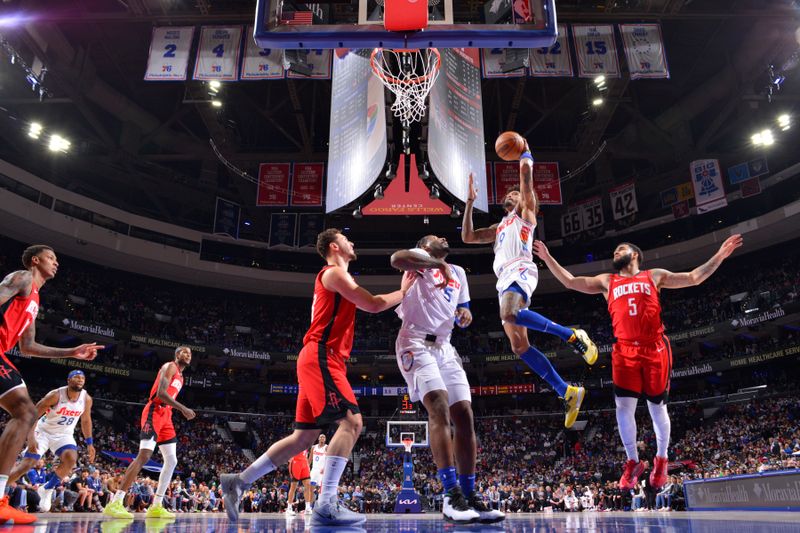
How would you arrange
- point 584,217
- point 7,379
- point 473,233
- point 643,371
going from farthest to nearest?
1. point 584,217
2. point 473,233
3. point 643,371
4. point 7,379

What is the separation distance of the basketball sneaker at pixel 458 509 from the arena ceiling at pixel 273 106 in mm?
13826

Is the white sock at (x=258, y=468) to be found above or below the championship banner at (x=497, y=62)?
below

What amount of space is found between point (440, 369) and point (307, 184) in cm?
1634

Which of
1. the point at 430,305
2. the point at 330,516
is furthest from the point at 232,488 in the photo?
the point at 430,305

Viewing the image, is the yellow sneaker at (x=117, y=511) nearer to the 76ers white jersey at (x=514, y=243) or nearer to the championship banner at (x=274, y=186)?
the 76ers white jersey at (x=514, y=243)

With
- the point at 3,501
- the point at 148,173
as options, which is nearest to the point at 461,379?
the point at 3,501

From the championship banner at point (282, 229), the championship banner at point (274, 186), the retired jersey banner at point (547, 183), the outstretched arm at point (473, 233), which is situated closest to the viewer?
the outstretched arm at point (473, 233)

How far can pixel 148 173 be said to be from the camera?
29.6 m

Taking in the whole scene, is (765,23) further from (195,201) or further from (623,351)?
(195,201)

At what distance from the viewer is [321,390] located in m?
4.23

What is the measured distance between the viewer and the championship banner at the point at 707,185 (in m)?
23.6

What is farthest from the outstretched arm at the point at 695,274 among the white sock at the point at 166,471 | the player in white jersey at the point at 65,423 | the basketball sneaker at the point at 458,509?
the player in white jersey at the point at 65,423

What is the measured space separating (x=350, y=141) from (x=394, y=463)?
19826 mm

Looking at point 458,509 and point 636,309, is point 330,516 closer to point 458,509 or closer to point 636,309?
point 458,509
